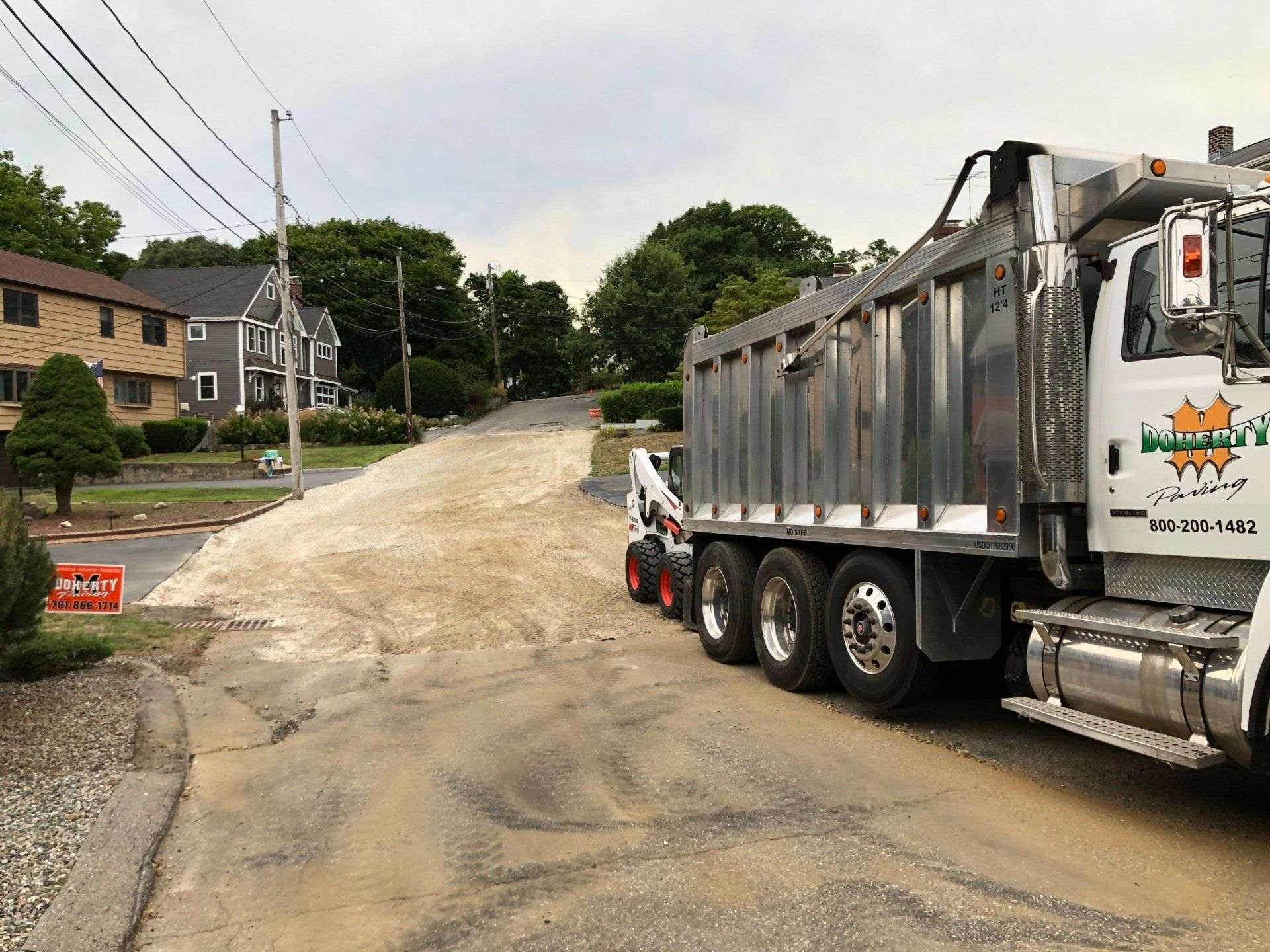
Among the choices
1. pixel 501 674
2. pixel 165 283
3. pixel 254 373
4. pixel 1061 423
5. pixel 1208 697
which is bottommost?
pixel 501 674

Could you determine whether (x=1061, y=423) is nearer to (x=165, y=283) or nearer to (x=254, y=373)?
(x=254, y=373)

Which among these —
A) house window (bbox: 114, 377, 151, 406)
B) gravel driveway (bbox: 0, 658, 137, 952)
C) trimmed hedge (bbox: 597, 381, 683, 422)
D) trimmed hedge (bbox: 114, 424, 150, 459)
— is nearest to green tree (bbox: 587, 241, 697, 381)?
trimmed hedge (bbox: 597, 381, 683, 422)

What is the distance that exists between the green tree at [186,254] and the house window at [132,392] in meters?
39.8

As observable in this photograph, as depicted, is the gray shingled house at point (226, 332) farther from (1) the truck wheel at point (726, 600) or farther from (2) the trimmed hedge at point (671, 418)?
(1) the truck wheel at point (726, 600)

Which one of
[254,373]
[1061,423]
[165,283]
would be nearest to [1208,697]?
[1061,423]

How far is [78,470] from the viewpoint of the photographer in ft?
71.0

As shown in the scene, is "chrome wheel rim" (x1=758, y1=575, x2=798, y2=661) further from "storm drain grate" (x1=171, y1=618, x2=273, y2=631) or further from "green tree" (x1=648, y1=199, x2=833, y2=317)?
"green tree" (x1=648, y1=199, x2=833, y2=317)

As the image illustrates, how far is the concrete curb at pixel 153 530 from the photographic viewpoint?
60.7 feet

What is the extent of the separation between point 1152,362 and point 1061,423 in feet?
1.74

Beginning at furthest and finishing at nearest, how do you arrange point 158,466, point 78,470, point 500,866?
point 158,466, point 78,470, point 500,866

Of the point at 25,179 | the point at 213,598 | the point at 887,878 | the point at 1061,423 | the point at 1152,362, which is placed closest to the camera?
the point at 887,878

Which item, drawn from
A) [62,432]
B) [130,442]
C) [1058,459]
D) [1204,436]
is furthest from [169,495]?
[1204,436]

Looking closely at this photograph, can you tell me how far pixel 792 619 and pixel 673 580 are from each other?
334cm

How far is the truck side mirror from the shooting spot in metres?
4.02
